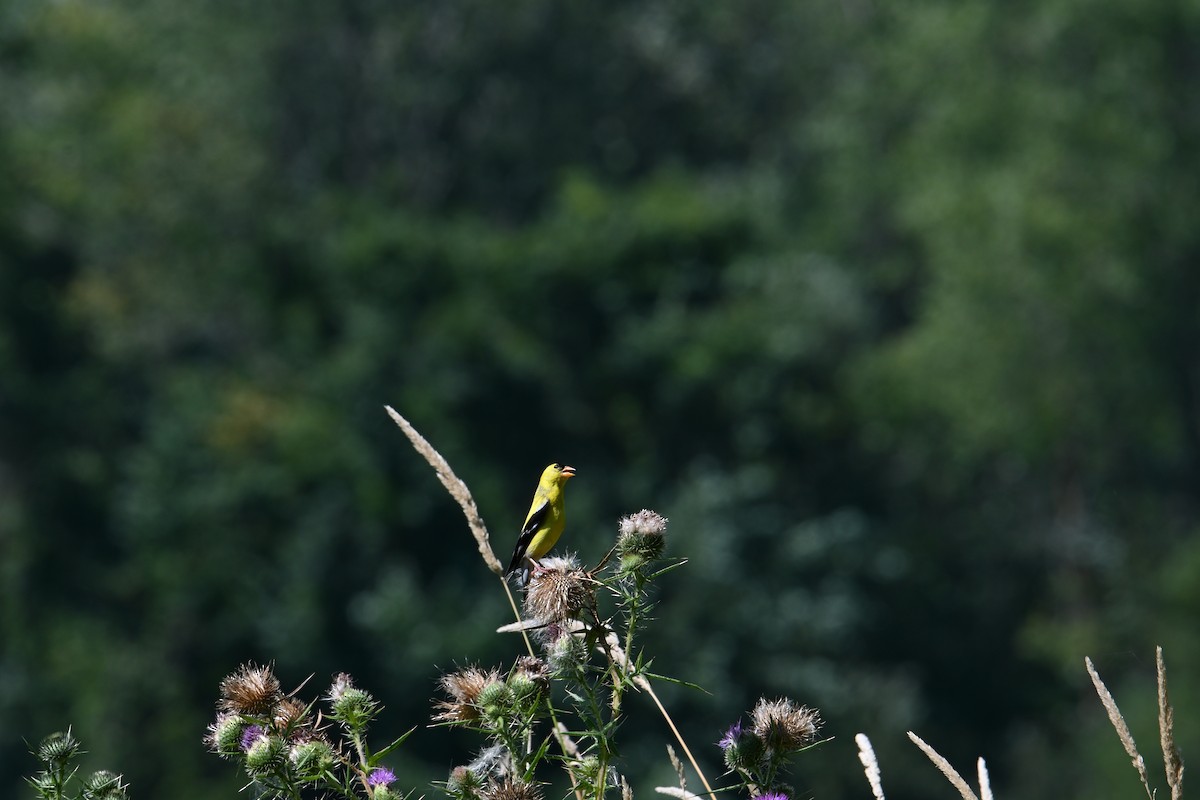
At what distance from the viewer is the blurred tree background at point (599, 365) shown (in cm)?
A: 3212

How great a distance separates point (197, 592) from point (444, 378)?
508cm

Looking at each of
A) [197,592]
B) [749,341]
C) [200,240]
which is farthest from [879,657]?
[200,240]

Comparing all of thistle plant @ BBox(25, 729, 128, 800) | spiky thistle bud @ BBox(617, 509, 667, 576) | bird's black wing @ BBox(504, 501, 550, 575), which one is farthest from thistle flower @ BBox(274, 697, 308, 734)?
bird's black wing @ BBox(504, 501, 550, 575)

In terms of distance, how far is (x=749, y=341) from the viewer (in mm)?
34531

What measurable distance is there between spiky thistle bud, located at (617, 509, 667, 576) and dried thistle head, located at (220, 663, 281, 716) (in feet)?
1.55

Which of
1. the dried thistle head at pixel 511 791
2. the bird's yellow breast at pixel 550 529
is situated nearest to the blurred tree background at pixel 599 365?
the bird's yellow breast at pixel 550 529

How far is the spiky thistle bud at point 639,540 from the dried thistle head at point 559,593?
5 centimetres

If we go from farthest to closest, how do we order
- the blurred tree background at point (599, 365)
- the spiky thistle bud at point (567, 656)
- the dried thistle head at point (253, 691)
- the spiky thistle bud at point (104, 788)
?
the blurred tree background at point (599, 365) → the dried thistle head at point (253, 691) → the spiky thistle bud at point (567, 656) → the spiky thistle bud at point (104, 788)

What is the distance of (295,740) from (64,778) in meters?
0.29

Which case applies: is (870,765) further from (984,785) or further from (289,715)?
(289,715)

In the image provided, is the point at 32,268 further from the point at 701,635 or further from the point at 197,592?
the point at 701,635

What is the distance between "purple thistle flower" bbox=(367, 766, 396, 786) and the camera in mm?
2488

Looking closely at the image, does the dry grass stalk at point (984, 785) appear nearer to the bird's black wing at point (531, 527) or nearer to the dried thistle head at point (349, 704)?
the dried thistle head at point (349, 704)

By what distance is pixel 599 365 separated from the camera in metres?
35.5
